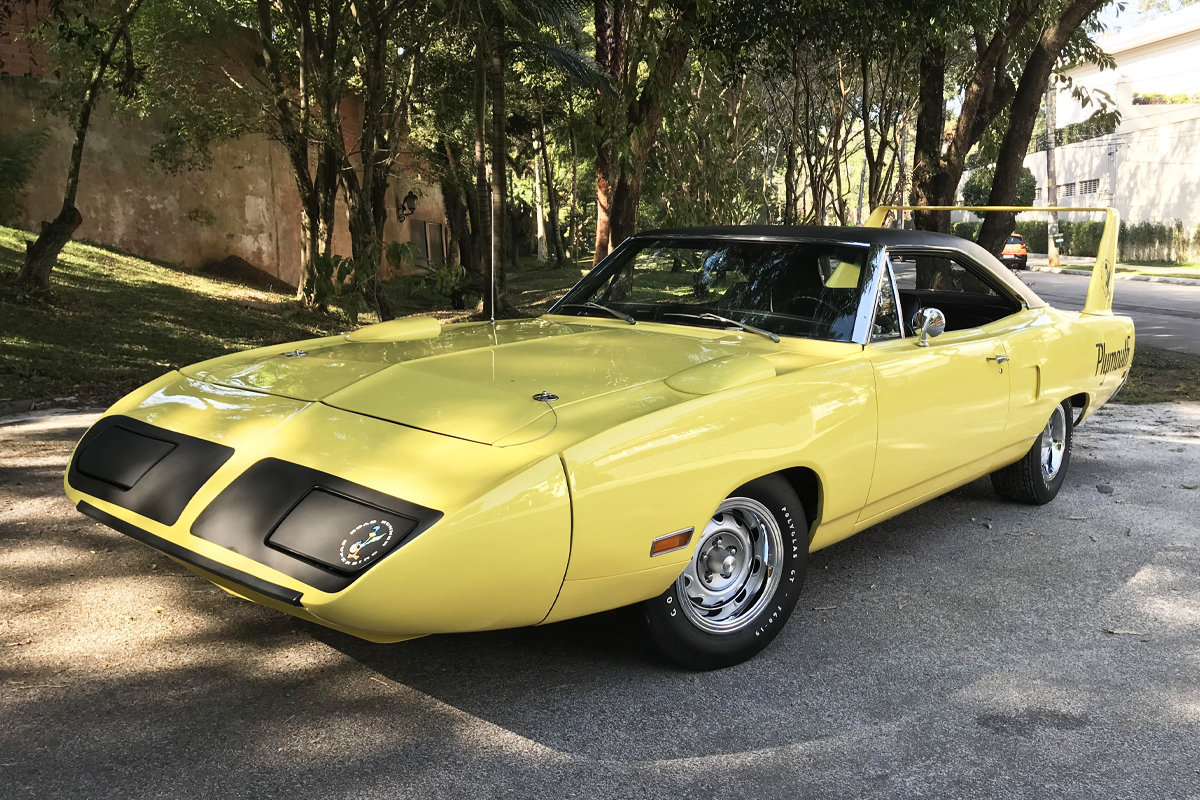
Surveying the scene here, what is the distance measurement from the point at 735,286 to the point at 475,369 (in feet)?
4.68

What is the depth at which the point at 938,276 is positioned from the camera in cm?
522

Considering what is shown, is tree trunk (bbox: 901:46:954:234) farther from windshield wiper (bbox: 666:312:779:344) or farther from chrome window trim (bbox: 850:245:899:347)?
windshield wiper (bbox: 666:312:779:344)

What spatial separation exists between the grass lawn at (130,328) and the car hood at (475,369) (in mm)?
782

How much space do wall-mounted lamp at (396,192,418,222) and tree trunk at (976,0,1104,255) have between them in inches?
593

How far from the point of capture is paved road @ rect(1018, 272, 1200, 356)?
13.5 m

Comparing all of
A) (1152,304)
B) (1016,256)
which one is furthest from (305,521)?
(1016,256)

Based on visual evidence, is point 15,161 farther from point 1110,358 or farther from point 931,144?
point 1110,358

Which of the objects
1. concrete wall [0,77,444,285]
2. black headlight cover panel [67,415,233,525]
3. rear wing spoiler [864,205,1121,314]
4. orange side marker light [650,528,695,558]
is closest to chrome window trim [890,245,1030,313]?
rear wing spoiler [864,205,1121,314]

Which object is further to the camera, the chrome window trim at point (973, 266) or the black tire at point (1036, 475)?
the black tire at point (1036, 475)

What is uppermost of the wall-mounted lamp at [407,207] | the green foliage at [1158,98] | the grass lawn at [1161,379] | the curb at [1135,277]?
the green foliage at [1158,98]

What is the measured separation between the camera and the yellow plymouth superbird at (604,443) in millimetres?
2555

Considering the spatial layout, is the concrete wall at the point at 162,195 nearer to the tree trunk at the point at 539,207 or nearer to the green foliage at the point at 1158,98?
the tree trunk at the point at 539,207

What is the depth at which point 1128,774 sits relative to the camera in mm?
2676

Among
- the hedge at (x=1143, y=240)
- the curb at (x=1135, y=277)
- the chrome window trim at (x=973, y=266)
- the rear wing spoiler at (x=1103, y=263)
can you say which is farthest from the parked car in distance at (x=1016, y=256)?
the chrome window trim at (x=973, y=266)
